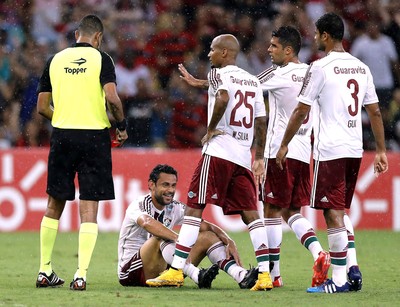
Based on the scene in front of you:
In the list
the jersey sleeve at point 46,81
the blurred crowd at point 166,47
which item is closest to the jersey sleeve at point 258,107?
the jersey sleeve at point 46,81

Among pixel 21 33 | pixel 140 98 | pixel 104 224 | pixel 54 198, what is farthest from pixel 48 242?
pixel 21 33

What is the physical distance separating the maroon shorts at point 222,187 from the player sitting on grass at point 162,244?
340 mm

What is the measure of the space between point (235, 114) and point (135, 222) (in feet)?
4.36

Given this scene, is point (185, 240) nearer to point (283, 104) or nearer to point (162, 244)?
point (162, 244)

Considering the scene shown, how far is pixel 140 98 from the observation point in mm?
17125

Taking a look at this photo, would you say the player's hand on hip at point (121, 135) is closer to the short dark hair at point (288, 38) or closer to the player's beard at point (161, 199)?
the player's beard at point (161, 199)

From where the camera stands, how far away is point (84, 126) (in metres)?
9.16

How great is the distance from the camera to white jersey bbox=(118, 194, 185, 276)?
9.62 m

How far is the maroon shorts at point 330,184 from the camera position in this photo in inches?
354

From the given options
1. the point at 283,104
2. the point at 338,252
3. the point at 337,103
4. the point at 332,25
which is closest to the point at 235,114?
the point at 283,104

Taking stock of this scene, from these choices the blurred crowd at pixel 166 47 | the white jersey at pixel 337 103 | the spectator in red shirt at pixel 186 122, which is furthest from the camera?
the spectator in red shirt at pixel 186 122

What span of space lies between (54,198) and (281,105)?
2271 millimetres

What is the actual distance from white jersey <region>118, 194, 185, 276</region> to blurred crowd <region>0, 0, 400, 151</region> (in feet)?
23.9

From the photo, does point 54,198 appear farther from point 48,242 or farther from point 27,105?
point 27,105
